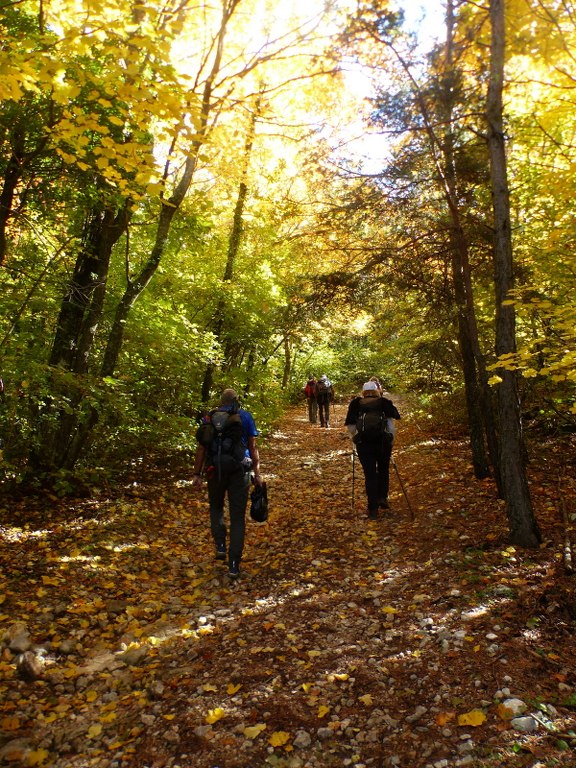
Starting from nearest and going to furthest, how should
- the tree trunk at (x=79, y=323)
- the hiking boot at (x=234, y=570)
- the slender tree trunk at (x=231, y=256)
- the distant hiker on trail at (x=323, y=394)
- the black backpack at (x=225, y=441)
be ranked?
1. the black backpack at (x=225, y=441)
2. the hiking boot at (x=234, y=570)
3. the tree trunk at (x=79, y=323)
4. the slender tree trunk at (x=231, y=256)
5. the distant hiker on trail at (x=323, y=394)

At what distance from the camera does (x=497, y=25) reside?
5645mm

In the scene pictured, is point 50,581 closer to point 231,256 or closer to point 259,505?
point 259,505

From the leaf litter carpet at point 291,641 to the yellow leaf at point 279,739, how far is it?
0.6 inches

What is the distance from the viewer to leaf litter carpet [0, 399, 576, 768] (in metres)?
3.09

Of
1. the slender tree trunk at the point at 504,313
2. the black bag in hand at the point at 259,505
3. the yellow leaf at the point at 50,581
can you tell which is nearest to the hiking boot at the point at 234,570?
the black bag in hand at the point at 259,505

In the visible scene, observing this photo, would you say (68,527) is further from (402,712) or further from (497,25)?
(497,25)

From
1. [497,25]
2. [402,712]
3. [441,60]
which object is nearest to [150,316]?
[441,60]

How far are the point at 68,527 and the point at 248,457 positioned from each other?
3.20 meters

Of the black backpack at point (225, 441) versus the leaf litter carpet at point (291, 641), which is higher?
the black backpack at point (225, 441)

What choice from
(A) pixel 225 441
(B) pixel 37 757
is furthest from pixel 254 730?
(A) pixel 225 441

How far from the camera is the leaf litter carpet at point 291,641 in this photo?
3086mm

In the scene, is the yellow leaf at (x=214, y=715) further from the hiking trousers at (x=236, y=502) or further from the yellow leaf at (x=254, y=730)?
the hiking trousers at (x=236, y=502)

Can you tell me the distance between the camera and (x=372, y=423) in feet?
24.2

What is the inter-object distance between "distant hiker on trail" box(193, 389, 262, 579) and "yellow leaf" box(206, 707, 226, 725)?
2264mm
